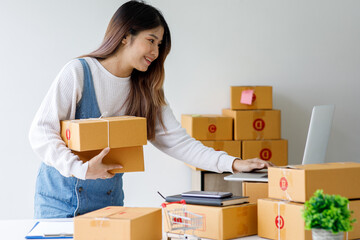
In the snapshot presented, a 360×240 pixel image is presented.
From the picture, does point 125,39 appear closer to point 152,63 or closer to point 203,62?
point 152,63

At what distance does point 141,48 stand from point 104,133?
51 centimetres

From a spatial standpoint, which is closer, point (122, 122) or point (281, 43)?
point (122, 122)

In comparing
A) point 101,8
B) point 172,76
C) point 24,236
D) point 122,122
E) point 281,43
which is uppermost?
point 101,8

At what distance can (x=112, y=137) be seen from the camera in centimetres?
164

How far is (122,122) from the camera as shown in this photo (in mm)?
1645

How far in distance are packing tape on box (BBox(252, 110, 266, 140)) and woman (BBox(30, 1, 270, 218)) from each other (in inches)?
58.7

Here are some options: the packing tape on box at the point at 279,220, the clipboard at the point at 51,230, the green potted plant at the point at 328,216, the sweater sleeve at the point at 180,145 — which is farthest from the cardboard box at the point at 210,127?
the green potted plant at the point at 328,216

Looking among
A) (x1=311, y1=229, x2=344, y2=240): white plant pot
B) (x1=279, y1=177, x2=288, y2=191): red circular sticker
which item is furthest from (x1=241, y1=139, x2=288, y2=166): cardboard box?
(x1=311, y1=229, x2=344, y2=240): white plant pot

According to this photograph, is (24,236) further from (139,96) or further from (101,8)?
(101,8)

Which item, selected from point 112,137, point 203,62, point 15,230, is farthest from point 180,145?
point 203,62

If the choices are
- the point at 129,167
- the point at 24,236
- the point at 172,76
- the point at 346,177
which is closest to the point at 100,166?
the point at 129,167

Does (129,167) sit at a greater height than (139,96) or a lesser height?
lesser

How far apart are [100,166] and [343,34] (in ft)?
10.1

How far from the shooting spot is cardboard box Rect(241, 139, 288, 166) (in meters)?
3.59
